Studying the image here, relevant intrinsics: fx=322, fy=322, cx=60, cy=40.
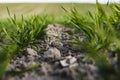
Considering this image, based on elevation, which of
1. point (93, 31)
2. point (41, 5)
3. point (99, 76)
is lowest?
point (99, 76)

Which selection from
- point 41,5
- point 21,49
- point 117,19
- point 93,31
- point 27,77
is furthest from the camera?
point 41,5

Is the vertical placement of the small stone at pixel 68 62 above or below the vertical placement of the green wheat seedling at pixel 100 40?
below

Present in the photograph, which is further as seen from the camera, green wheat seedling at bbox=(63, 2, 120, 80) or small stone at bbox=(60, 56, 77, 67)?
small stone at bbox=(60, 56, 77, 67)

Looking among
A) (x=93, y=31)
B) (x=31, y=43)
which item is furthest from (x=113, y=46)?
(x=31, y=43)

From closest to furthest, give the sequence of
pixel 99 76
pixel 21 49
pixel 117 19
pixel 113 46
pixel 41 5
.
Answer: pixel 99 76, pixel 113 46, pixel 21 49, pixel 117 19, pixel 41 5

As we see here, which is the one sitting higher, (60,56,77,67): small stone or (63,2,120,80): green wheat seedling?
(63,2,120,80): green wheat seedling

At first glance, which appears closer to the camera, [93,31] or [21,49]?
[93,31]

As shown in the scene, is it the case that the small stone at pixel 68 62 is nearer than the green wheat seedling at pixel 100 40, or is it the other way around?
the green wheat seedling at pixel 100 40

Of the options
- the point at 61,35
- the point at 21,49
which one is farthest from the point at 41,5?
the point at 21,49

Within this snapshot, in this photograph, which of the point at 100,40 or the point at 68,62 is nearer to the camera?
the point at 68,62

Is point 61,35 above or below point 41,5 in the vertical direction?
Answer: below

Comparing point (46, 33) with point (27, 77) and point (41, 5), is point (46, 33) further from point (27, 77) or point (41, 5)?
point (41, 5)
